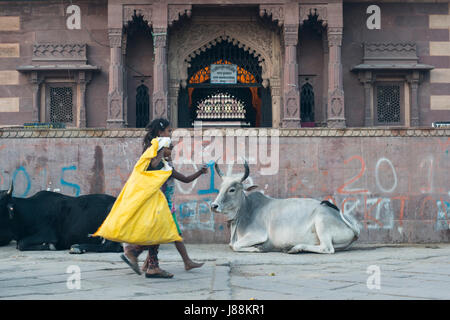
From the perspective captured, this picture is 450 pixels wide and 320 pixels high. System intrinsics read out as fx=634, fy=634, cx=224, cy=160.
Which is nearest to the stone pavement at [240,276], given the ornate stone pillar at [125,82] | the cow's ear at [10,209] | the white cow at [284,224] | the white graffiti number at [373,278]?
the white graffiti number at [373,278]

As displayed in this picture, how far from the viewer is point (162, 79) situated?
18328 mm

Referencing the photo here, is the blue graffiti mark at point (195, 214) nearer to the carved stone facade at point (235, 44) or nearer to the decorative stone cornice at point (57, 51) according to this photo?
the carved stone facade at point (235, 44)

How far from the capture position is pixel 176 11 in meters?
18.5

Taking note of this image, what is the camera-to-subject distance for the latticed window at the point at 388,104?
19781 mm

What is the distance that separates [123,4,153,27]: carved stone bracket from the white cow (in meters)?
10.8

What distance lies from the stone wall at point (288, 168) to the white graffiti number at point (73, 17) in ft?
33.9

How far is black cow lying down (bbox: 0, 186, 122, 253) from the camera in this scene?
899cm

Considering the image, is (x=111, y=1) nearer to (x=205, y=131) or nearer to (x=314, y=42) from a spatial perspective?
(x=314, y=42)

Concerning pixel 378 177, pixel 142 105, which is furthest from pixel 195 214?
pixel 142 105

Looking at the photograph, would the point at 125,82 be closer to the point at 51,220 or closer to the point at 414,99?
the point at 414,99

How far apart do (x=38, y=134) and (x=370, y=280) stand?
20.3 ft

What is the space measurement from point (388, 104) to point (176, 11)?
7166mm

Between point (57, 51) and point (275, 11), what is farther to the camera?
point (57, 51)

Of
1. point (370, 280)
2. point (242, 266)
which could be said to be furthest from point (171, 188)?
point (370, 280)
